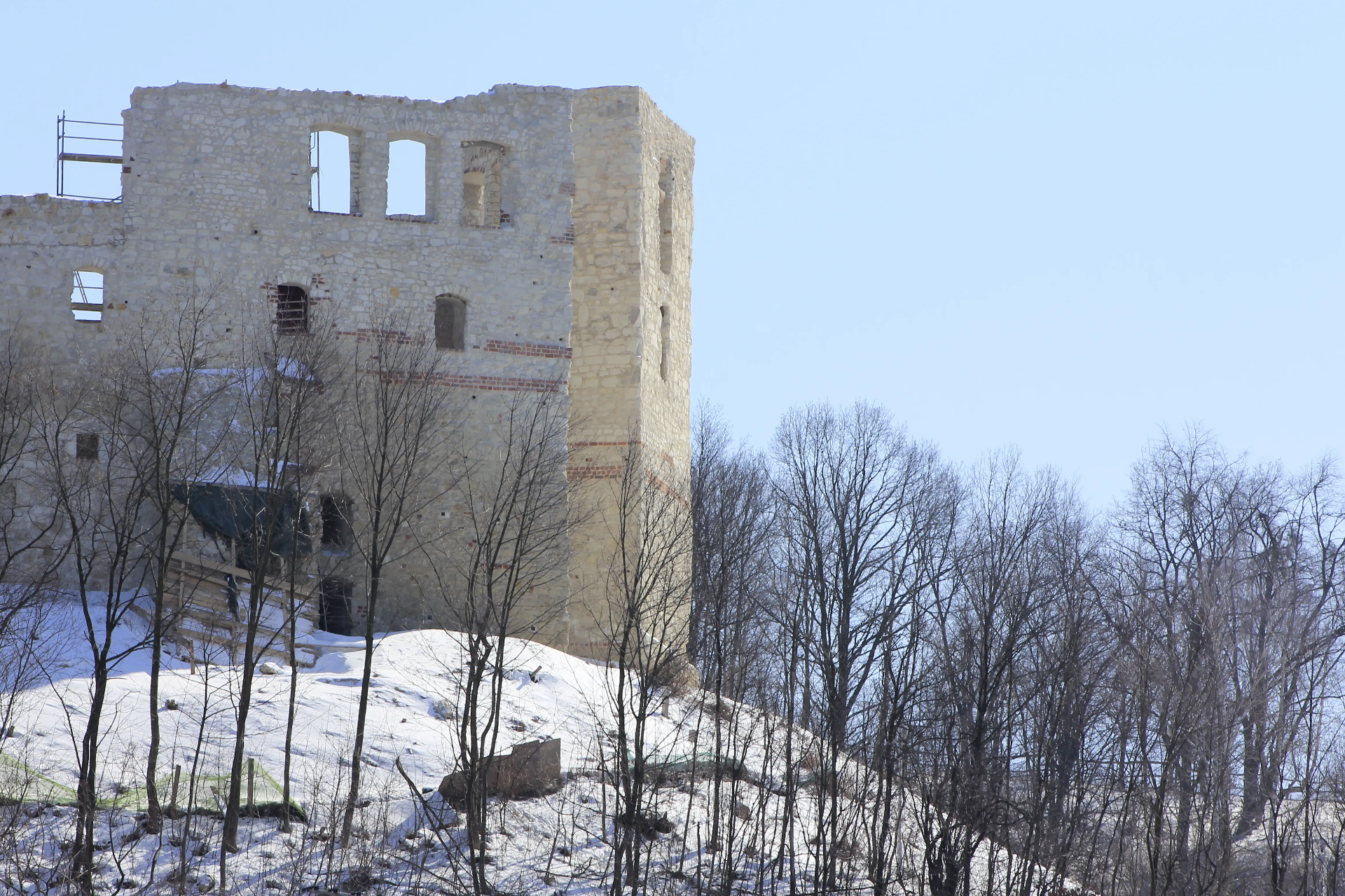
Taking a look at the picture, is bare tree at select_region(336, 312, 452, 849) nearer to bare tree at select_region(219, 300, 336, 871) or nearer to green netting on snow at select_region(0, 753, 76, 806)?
bare tree at select_region(219, 300, 336, 871)

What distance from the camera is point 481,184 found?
94.1ft

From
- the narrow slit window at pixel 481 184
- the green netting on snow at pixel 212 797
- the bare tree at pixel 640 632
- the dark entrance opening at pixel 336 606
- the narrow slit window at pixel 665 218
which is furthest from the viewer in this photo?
the narrow slit window at pixel 665 218

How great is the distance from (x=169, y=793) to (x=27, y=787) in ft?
5.25

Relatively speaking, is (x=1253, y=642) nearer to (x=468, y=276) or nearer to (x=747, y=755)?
(x=747, y=755)

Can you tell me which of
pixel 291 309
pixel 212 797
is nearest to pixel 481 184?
pixel 291 309

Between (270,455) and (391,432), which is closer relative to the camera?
(270,455)

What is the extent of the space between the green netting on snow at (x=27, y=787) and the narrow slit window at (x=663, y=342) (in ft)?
47.6

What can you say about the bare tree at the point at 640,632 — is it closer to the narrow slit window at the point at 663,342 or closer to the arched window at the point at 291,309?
the narrow slit window at the point at 663,342

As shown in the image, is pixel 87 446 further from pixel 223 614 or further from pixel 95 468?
pixel 223 614

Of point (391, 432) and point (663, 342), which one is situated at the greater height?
point (663, 342)

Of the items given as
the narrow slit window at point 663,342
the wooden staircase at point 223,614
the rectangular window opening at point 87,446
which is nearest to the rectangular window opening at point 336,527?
the wooden staircase at point 223,614

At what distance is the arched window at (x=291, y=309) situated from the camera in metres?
25.1

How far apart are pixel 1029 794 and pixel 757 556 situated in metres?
11.5

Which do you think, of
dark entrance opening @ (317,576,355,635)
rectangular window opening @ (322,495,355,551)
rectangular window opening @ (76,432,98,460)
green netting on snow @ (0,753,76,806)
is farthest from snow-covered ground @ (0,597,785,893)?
rectangular window opening @ (76,432,98,460)
